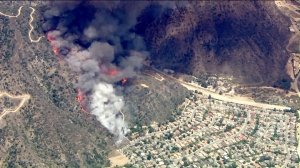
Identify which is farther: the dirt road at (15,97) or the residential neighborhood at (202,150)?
the residential neighborhood at (202,150)

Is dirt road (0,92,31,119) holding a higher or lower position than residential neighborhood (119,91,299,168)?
higher

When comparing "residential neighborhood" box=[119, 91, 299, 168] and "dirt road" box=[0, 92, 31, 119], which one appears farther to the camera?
"residential neighborhood" box=[119, 91, 299, 168]

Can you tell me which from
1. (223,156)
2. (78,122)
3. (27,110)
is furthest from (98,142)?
(223,156)

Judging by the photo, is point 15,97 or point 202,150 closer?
point 15,97

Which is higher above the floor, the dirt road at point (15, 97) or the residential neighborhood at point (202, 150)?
the dirt road at point (15, 97)

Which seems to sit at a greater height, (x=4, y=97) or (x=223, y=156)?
(x=4, y=97)

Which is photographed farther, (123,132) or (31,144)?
(123,132)

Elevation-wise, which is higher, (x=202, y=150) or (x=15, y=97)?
(x=15, y=97)

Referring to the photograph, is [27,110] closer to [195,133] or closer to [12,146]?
[12,146]

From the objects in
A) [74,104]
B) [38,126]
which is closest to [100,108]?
[74,104]

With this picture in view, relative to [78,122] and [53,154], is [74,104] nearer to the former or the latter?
[78,122]
